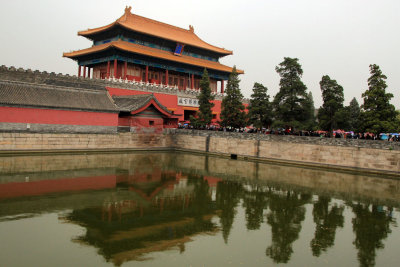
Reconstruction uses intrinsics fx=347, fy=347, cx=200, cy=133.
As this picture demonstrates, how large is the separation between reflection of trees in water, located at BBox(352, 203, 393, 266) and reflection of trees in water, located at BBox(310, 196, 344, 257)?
59 cm

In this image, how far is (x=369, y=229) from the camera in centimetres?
1116

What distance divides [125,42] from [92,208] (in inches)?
1135

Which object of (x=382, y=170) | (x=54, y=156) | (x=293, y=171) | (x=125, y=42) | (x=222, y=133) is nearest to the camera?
(x=382, y=170)

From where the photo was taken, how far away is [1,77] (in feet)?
84.2

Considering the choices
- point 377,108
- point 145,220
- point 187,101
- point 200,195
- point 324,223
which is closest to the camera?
A: point 145,220

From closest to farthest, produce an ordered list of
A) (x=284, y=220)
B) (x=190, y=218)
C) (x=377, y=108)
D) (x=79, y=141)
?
1. (x=190, y=218)
2. (x=284, y=220)
3. (x=377, y=108)
4. (x=79, y=141)

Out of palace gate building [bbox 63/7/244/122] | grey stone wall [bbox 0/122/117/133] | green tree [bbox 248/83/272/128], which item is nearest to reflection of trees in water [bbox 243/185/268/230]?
green tree [bbox 248/83/272/128]

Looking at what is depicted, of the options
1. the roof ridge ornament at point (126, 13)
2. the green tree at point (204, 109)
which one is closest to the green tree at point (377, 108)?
the green tree at point (204, 109)

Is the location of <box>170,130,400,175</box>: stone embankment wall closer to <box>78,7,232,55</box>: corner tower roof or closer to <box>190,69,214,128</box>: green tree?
<box>190,69,214,128</box>: green tree

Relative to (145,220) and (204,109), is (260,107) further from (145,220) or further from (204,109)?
(145,220)

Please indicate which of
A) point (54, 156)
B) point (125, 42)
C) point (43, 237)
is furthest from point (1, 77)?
point (43, 237)

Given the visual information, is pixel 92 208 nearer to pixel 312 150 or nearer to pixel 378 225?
pixel 378 225

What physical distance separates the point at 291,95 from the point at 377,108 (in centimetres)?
684

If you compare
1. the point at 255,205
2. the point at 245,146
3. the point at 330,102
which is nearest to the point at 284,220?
the point at 255,205
